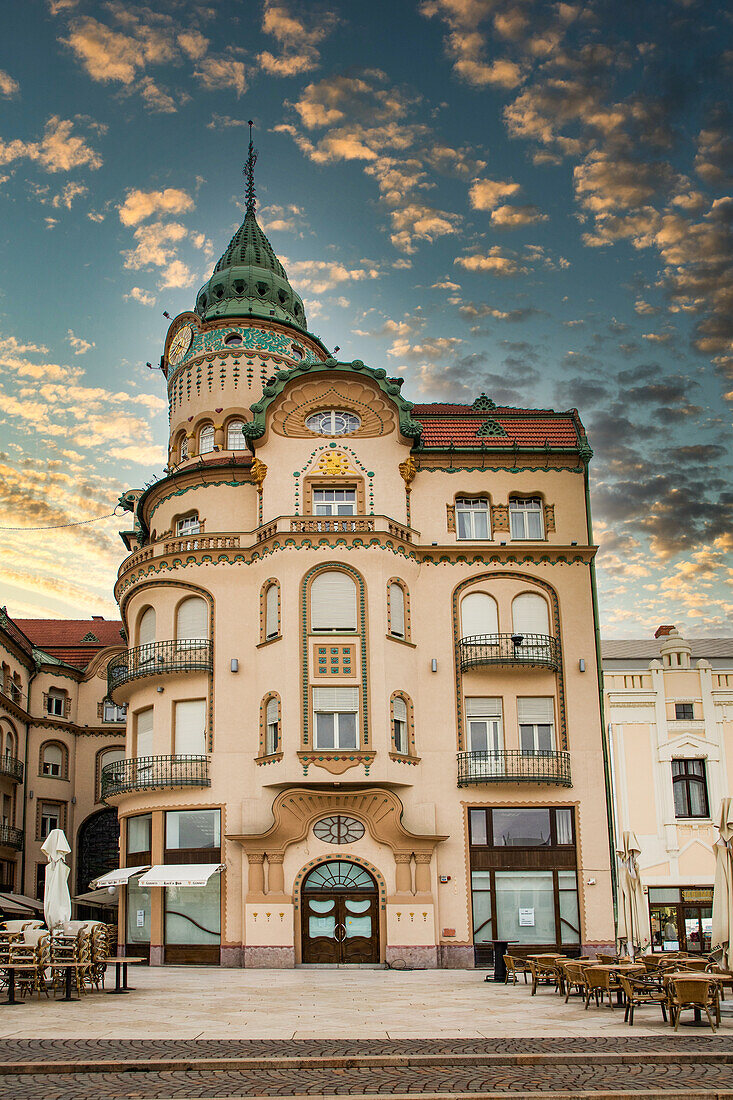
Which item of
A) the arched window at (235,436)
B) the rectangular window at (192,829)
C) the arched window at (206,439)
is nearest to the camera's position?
the rectangular window at (192,829)

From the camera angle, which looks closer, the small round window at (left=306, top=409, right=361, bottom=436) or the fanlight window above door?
the fanlight window above door

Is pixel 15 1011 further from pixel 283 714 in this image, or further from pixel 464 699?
pixel 464 699

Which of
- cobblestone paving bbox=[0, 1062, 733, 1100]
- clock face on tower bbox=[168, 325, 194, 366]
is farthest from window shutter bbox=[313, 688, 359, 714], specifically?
cobblestone paving bbox=[0, 1062, 733, 1100]

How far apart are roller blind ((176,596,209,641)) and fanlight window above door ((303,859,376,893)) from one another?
926 cm

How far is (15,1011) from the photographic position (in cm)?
2036

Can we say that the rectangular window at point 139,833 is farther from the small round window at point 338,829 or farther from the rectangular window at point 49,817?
Result: the rectangular window at point 49,817

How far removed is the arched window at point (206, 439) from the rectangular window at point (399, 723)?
15.4 meters

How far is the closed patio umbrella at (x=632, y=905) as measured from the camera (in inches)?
1136

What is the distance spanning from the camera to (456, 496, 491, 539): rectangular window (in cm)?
4044

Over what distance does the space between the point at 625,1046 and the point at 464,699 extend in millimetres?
22208

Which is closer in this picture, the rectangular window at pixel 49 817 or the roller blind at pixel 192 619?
the roller blind at pixel 192 619

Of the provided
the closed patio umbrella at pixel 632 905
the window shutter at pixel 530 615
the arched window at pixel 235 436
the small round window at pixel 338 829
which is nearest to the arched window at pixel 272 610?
the small round window at pixel 338 829

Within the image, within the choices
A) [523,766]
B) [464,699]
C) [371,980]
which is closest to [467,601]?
[464,699]

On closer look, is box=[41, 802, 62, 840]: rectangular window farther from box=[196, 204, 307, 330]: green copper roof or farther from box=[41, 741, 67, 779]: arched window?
box=[196, 204, 307, 330]: green copper roof
